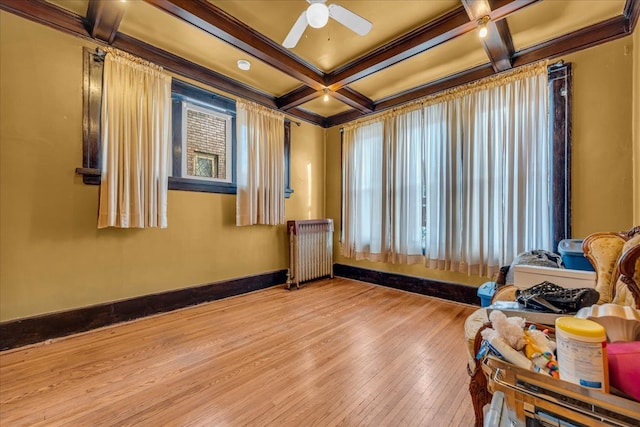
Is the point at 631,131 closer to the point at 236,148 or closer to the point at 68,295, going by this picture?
the point at 236,148

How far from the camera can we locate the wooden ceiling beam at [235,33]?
2037mm

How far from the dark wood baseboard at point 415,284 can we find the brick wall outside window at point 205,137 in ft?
8.25

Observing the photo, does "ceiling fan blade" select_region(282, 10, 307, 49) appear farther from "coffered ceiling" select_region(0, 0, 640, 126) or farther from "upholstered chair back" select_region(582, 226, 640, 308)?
"upholstered chair back" select_region(582, 226, 640, 308)

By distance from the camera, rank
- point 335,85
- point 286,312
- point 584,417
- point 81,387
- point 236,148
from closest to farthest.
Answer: point 584,417 < point 81,387 < point 286,312 < point 335,85 < point 236,148

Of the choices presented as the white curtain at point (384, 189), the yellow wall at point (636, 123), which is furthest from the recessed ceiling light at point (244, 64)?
the yellow wall at point (636, 123)

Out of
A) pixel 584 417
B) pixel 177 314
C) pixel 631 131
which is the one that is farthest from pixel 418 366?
pixel 631 131

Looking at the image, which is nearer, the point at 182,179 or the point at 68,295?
the point at 68,295

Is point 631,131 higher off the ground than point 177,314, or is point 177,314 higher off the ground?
point 631,131

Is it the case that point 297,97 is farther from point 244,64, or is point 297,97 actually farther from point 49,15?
point 49,15

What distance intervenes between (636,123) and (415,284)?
2.60m

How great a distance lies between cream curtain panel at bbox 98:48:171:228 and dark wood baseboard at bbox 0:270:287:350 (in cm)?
80

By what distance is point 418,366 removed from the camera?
1.90 meters

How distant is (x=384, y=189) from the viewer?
3.89m

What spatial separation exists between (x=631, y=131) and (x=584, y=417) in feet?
9.49
